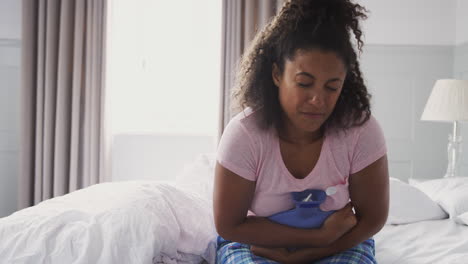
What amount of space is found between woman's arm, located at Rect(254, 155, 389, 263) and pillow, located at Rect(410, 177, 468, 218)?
89cm

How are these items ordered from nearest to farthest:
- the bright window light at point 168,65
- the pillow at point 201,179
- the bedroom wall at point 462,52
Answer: the pillow at point 201,179, the bedroom wall at point 462,52, the bright window light at point 168,65

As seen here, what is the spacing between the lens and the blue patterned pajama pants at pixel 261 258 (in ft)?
3.65

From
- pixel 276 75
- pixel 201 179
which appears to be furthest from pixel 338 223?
pixel 201 179

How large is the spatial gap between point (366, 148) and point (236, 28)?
2.39 m

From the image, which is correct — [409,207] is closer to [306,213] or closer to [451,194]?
[451,194]

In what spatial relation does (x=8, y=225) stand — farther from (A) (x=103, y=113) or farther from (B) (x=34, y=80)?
(B) (x=34, y=80)

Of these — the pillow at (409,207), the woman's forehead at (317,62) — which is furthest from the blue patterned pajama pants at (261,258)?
the pillow at (409,207)

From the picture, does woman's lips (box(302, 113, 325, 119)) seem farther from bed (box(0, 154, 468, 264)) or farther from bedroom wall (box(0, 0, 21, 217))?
bedroom wall (box(0, 0, 21, 217))

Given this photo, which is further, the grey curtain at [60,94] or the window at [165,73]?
the window at [165,73]

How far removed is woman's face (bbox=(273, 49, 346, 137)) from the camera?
999mm

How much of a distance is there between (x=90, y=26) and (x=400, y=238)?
8.77 ft

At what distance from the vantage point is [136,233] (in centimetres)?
108

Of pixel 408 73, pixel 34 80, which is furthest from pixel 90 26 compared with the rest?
pixel 408 73

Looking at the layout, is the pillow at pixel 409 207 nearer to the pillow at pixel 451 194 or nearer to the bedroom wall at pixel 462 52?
the pillow at pixel 451 194
